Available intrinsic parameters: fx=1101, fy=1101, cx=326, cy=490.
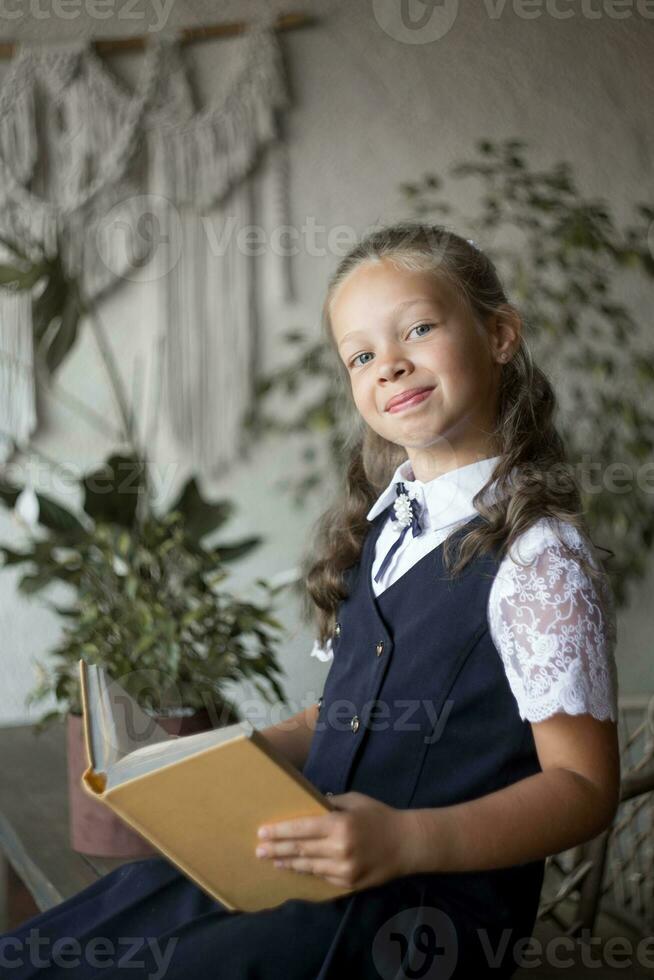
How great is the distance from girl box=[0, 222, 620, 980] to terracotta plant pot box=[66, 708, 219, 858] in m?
0.44

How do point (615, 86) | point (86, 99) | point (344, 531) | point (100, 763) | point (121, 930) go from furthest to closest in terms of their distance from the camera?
point (615, 86) → point (86, 99) → point (344, 531) → point (121, 930) → point (100, 763)

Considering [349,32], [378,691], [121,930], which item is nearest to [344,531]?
[378,691]

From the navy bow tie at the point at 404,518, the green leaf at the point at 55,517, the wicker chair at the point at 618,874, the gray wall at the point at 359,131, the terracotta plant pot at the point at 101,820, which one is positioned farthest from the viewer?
the gray wall at the point at 359,131

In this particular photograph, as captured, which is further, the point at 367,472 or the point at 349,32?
the point at 349,32

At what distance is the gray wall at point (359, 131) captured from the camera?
104 inches

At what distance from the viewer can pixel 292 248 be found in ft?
8.80

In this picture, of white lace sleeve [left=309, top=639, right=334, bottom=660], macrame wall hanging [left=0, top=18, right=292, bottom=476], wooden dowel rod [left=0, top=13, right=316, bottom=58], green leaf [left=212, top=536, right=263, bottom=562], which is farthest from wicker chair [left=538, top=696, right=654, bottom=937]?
wooden dowel rod [left=0, top=13, right=316, bottom=58]

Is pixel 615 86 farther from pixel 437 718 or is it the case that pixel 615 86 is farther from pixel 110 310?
pixel 437 718

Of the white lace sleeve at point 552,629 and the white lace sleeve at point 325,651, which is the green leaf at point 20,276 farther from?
the white lace sleeve at point 552,629

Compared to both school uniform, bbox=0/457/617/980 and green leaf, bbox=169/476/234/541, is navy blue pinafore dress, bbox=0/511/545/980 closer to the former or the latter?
school uniform, bbox=0/457/617/980

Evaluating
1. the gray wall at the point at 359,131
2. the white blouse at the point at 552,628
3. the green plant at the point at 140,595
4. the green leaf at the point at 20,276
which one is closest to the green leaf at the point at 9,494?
the green plant at the point at 140,595

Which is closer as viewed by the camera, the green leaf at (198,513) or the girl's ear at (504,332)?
the girl's ear at (504,332)

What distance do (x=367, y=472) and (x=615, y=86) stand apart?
195cm

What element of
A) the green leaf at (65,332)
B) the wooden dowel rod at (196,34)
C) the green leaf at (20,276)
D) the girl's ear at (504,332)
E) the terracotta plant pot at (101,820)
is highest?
the wooden dowel rod at (196,34)
